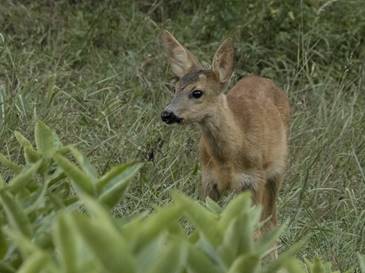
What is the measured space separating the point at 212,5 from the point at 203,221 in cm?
911

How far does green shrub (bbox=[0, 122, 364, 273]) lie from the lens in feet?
5.21

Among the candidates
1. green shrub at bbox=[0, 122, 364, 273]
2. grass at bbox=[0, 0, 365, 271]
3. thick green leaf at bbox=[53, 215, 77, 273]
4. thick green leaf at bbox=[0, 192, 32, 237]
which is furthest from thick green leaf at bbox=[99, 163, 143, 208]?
grass at bbox=[0, 0, 365, 271]

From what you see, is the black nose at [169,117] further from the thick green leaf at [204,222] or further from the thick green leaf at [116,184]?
the thick green leaf at [204,222]

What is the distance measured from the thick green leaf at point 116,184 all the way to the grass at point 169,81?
3.88 metres

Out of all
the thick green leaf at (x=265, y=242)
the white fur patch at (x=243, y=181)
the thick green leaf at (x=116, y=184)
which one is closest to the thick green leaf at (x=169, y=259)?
the thick green leaf at (x=265, y=242)

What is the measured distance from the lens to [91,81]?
907 cm

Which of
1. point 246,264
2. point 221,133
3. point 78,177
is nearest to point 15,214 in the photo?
point 78,177

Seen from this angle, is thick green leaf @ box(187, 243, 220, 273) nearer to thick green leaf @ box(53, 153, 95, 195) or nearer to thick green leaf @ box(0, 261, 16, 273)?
thick green leaf @ box(53, 153, 95, 195)

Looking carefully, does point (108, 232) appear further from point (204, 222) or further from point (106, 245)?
point (204, 222)

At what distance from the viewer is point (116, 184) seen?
2.04 metres

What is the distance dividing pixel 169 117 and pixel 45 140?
4769 millimetres

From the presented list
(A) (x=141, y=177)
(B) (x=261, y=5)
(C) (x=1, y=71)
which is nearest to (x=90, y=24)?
(B) (x=261, y=5)

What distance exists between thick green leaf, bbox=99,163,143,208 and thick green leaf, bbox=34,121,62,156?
0.29 metres

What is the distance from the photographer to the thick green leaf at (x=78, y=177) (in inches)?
78.2
